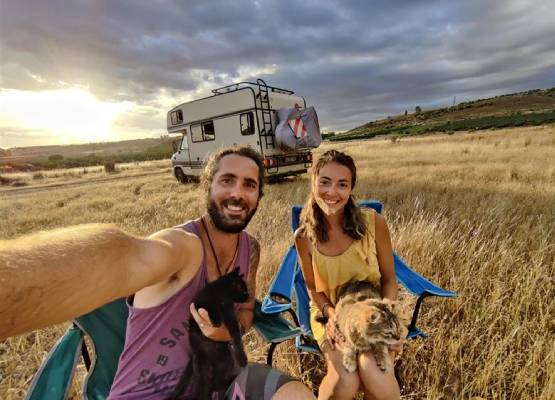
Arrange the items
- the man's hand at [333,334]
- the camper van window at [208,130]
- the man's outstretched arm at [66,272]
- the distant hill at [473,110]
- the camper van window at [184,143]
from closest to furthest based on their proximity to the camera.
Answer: the man's outstretched arm at [66,272] → the man's hand at [333,334] → the camper van window at [208,130] → the camper van window at [184,143] → the distant hill at [473,110]

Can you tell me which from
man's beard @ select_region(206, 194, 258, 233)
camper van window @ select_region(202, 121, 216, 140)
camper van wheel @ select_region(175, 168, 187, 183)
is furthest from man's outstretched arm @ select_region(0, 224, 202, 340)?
camper van wheel @ select_region(175, 168, 187, 183)

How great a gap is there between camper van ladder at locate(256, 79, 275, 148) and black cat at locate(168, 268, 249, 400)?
343 inches

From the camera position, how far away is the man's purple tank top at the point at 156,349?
1395 millimetres

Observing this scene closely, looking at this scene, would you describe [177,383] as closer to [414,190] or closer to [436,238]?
[436,238]

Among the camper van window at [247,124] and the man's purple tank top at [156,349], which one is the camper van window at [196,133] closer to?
the camper van window at [247,124]

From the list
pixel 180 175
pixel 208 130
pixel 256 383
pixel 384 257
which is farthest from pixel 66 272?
pixel 180 175

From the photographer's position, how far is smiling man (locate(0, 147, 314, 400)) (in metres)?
0.65

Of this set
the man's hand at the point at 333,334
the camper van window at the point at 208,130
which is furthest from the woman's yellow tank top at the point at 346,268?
the camper van window at the point at 208,130

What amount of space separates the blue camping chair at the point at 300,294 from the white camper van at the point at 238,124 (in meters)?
6.27

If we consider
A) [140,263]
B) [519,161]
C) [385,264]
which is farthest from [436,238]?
[519,161]

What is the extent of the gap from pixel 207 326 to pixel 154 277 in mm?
Result: 445

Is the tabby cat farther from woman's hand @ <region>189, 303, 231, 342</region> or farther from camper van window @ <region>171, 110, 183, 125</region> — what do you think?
camper van window @ <region>171, 110, 183, 125</region>

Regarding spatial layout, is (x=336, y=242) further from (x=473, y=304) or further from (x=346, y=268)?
(x=473, y=304)

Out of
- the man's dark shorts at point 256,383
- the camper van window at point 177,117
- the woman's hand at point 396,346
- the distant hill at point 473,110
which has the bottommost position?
the man's dark shorts at point 256,383
